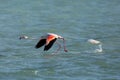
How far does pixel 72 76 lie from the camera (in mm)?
18531

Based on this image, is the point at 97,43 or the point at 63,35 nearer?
the point at 97,43

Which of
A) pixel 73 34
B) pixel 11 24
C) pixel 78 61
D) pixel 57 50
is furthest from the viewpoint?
pixel 11 24

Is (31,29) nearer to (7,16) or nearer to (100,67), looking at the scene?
(7,16)

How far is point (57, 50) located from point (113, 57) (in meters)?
2.15

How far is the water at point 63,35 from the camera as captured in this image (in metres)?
18.9

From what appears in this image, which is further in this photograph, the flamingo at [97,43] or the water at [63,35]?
the flamingo at [97,43]

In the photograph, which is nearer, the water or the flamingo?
the water

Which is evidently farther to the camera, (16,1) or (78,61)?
(16,1)

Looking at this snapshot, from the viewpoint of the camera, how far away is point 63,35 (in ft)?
79.2

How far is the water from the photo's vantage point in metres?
18.9

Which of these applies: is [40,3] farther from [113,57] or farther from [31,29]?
[113,57]

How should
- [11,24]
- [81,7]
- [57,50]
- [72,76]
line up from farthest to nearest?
[81,7] < [11,24] < [57,50] < [72,76]

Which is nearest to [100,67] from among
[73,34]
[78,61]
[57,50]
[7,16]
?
[78,61]

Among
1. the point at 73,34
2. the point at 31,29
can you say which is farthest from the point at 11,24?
the point at 73,34
